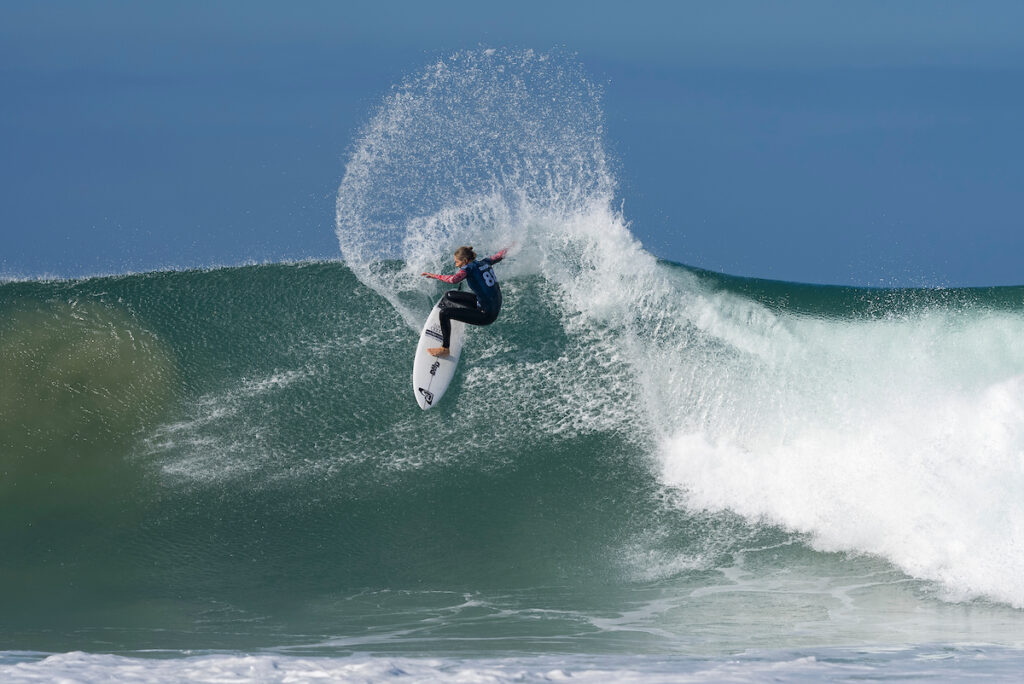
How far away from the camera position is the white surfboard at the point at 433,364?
347 inches

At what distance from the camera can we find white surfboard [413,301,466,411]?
28.9 ft

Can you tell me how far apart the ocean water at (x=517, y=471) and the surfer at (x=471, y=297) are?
0.52 metres

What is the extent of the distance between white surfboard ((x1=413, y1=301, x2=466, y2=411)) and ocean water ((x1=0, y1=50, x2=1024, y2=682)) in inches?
8.4

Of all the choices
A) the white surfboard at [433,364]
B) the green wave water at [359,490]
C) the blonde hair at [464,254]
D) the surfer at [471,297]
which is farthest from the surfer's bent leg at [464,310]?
the green wave water at [359,490]

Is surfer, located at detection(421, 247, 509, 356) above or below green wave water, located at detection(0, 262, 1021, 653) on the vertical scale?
above

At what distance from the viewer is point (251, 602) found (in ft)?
24.0

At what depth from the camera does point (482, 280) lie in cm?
823

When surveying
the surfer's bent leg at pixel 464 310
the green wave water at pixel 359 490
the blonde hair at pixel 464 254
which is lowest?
the green wave water at pixel 359 490

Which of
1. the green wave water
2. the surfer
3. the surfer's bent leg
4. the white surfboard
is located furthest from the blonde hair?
the green wave water

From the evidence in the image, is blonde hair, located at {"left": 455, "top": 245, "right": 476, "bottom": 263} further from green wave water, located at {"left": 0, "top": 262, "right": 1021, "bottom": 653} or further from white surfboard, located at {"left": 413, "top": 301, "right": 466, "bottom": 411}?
green wave water, located at {"left": 0, "top": 262, "right": 1021, "bottom": 653}

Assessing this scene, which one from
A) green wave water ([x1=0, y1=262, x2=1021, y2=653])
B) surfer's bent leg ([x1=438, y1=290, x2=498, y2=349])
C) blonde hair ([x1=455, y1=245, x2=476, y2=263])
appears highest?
blonde hair ([x1=455, y1=245, x2=476, y2=263])

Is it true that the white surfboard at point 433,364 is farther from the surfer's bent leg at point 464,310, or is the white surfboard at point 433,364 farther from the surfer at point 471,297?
the surfer's bent leg at point 464,310

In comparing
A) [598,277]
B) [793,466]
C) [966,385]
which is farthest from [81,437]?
[966,385]

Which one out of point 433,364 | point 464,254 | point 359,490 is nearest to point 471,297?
point 464,254
